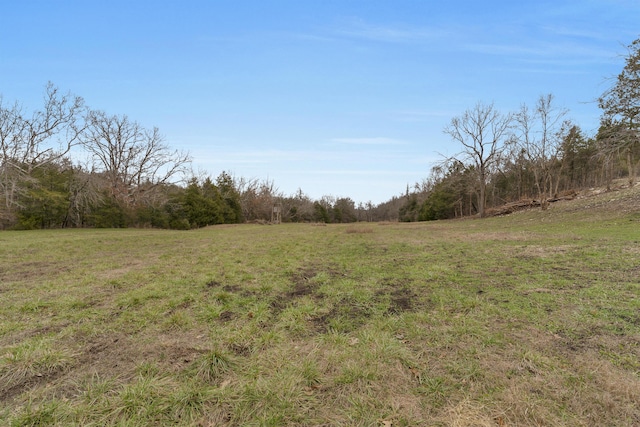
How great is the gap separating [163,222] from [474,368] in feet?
102

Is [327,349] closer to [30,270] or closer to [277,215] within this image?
[30,270]

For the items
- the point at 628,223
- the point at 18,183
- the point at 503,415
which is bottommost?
the point at 503,415

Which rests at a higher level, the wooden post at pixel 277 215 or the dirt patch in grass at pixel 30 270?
the wooden post at pixel 277 215

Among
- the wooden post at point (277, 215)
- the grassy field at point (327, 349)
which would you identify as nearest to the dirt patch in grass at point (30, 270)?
the grassy field at point (327, 349)

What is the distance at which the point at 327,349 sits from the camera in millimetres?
2744

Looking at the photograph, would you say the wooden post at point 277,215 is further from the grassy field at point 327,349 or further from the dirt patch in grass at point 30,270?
the grassy field at point 327,349

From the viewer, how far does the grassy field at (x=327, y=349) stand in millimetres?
1895

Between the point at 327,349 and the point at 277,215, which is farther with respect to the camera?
the point at 277,215

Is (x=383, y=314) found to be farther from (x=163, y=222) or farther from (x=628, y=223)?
(x=163, y=222)

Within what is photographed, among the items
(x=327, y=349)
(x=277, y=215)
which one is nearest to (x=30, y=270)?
(x=327, y=349)

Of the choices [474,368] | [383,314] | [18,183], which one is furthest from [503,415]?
[18,183]

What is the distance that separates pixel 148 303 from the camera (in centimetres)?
410

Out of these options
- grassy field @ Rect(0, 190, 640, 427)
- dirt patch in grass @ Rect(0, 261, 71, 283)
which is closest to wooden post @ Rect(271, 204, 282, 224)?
dirt patch in grass @ Rect(0, 261, 71, 283)

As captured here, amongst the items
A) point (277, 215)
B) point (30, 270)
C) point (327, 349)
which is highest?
point (277, 215)
